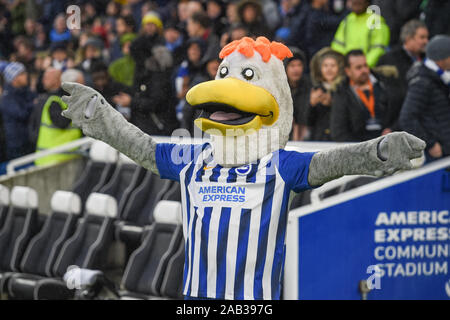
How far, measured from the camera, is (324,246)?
566 cm

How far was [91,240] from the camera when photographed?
7.00 m

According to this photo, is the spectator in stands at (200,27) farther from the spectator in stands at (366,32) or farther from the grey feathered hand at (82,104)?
the grey feathered hand at (82,104)

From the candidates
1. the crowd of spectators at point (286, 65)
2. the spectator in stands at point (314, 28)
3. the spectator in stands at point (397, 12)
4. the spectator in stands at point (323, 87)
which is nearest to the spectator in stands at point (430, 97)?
the crowd of spectators at point (286, 65)

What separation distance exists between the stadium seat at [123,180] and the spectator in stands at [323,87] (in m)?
1.57

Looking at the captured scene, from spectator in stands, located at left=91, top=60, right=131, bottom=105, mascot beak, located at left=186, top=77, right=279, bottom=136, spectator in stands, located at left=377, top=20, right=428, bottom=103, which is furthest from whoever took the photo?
spectator in stands, located at left=91, top=60, right=131, bottom=105

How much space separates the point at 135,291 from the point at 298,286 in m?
1.32

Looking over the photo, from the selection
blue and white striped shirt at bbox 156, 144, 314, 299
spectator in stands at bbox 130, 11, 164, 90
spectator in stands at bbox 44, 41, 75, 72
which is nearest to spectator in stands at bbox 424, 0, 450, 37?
spectator in stands at bbox 130, 11, 164, 90

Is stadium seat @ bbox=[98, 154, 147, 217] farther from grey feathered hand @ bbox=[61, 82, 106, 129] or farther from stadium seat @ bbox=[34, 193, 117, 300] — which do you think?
grey feathered hand @ bbox=[61, 82, 106, 129]

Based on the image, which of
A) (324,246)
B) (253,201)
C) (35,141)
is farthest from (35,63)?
(253,201)

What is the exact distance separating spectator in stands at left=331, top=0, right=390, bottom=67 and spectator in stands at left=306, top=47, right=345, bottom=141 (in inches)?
15.5

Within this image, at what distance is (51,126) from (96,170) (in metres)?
0.60

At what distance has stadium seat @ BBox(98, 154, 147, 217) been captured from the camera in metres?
7.62

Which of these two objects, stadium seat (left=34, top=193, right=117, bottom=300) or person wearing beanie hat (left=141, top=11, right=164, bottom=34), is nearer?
stadium seat (left=34, top=193, right=117, bottom=300)

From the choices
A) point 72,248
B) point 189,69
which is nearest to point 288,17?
point 189,69
